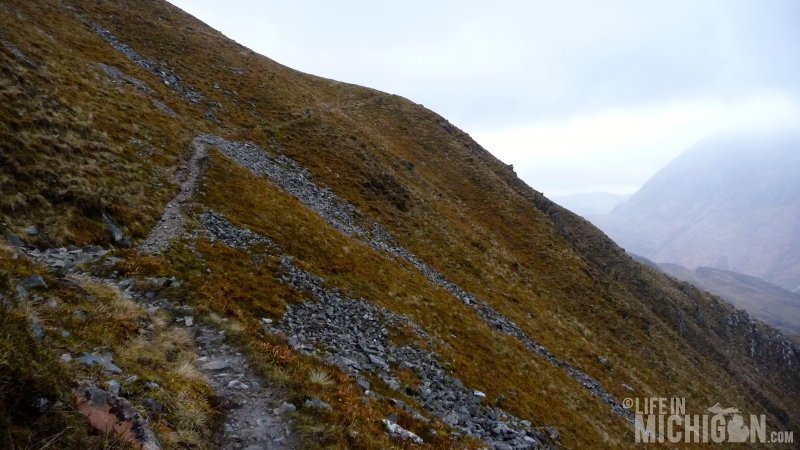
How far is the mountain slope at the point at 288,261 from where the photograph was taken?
12.5 metres

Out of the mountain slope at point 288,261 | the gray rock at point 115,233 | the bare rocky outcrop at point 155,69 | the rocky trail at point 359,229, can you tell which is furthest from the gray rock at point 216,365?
the bare rocky outcrop at point 155,69

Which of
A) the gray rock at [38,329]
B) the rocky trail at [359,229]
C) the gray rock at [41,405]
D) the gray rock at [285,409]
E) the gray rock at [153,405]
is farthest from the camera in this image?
the rocky trail at [359,229]

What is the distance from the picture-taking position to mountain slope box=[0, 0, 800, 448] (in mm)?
12547

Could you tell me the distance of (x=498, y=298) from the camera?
4047cm

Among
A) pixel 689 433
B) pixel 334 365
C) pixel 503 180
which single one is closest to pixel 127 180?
pixel 334 365

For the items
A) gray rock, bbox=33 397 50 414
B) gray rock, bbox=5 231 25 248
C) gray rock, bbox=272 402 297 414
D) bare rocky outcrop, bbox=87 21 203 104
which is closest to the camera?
gray rock, bbox=33 397 50 414

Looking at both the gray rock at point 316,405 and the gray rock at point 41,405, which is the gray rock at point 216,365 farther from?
the gray rock at point 41,405

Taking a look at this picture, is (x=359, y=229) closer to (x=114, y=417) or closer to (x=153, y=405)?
(x=153, y=405)

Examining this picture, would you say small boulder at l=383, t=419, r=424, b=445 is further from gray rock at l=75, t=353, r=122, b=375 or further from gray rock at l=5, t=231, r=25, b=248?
gray rock at l=5, t=231, r=25, b=248

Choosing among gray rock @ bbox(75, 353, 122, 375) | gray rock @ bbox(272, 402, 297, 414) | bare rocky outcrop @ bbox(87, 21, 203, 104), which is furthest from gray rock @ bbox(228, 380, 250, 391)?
bare rocky outcrop @ bbox(87, 21, 203, 104)

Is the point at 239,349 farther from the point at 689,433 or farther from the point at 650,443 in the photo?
the point at 689,433

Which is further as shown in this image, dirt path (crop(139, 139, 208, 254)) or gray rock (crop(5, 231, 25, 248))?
dirt path (crop(139, 139, 208, 254))

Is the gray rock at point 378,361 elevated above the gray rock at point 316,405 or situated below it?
below

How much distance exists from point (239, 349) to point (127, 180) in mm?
16073
